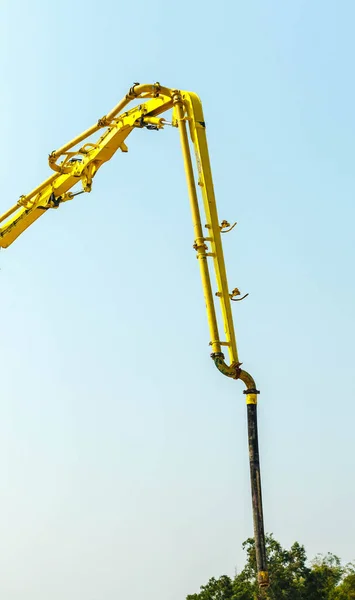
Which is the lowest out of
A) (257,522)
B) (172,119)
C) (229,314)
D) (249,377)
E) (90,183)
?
(257,522)

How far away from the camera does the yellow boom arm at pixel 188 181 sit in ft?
42.5

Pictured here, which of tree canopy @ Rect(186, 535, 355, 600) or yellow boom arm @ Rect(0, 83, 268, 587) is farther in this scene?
tree canopy @ Rect(186, 535, 355, 600)

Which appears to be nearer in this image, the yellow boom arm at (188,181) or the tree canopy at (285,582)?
the yellow boom arm at (188,181)

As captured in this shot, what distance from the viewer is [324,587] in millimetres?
34312

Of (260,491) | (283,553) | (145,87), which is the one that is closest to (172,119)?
(145,87)

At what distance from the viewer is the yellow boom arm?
1295 centimetres

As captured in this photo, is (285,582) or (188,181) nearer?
(188,181)

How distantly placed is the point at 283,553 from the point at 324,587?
6.76 feet

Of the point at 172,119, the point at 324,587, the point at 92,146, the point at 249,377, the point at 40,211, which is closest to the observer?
the point at 249,377

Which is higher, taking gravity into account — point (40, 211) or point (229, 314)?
point (40, 211)

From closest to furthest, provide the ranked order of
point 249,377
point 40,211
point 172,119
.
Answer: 1. point 249,377
2. point 172,119
3. point 40,211

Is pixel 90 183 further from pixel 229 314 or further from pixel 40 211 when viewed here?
pixel 229 314

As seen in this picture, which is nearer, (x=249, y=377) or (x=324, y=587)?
(x=249, y=377)

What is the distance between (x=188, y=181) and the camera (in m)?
13.9
